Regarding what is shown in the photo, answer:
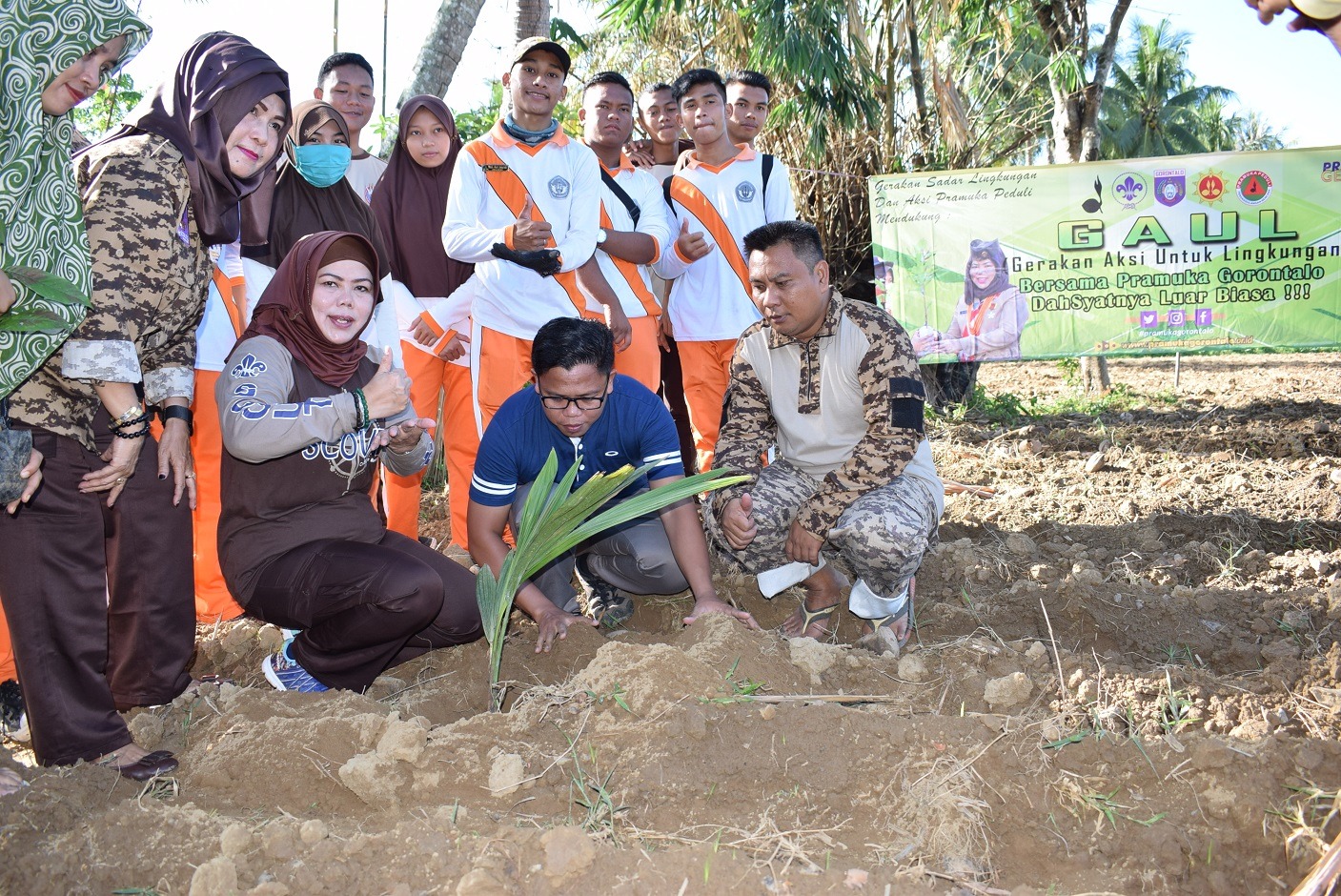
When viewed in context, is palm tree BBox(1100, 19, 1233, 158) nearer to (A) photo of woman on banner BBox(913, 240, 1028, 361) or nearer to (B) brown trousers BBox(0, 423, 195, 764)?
(A) photo of woman on banner BBox(913, 240, 1028, 361)

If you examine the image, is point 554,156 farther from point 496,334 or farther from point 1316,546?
point 1316,546

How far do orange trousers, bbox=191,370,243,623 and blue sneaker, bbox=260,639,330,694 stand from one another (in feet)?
1.61

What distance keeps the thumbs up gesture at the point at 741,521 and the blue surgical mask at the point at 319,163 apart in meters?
1.81

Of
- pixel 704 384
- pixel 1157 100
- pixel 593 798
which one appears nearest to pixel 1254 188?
pixel 704 384

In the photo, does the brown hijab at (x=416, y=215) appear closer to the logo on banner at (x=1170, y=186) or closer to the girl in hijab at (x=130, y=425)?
the girl in hijab at (x=130, y=425)

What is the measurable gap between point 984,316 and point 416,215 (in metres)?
3.69

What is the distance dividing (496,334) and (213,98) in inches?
→ 58.8

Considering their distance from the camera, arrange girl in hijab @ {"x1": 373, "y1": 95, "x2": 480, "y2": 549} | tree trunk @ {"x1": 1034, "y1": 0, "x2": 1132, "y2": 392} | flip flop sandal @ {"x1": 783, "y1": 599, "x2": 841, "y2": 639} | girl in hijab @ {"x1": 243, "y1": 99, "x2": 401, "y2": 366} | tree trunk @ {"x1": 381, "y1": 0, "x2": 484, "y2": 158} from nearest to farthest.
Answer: flip flop sandal @ {"x1": 783, "y1": 599, "x2": 841, "y2": 639} < girl in hijab @ {"x1": 243, "y1": 99, "x2": 401, "y2": 366} < girl in hijab @ {"x1": 373, "y1": 95, "x2": 480, "y2": 549} < tree trunk @ {"x1": 381, "y1": 0, "x2": 484, "y2": 158} < tree trunk @ {"x1": 1034, "y1": 0, "x2": 1132, "y2": 392}

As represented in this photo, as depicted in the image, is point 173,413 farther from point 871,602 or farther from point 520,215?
point 871,602

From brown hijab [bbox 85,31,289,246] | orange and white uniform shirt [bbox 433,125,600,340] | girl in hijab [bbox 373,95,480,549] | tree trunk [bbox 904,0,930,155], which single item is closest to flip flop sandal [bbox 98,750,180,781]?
brown hijab [bbox 85,31,289,246]

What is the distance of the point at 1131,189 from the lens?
5.94 m

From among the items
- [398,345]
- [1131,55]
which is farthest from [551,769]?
[1131,55]

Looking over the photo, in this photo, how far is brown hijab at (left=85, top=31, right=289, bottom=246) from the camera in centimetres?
247

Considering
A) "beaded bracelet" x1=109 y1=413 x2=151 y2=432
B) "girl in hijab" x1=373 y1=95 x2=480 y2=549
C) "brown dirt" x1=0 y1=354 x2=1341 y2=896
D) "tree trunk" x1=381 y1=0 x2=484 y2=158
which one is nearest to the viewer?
"brown dirt" x1=0 y1=354 x2=1341 y2=896
